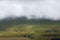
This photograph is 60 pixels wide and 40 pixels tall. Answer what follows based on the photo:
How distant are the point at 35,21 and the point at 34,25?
9.8 inches

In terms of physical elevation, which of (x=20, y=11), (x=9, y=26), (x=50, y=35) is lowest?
(x=50, y=35)

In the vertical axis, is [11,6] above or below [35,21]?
above

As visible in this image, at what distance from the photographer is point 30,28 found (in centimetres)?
856

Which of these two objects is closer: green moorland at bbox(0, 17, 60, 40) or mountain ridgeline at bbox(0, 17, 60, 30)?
green moorland at bbox(0, 17, 60, 40)

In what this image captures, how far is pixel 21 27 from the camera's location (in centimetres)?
859

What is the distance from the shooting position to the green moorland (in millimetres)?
8383

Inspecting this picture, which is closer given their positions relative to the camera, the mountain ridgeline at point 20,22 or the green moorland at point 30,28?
the green moorland at point 30,28

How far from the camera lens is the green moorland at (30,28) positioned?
27.5 feet

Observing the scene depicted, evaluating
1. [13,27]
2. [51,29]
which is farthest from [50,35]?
[13,27]

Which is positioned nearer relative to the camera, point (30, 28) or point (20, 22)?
point (30, 28)

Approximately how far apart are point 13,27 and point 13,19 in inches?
17.4

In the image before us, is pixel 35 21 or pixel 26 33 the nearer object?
pixel 26 33

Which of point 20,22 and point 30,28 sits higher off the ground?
point 20,22

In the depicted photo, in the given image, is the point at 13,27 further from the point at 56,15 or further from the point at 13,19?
the point at 56,15
